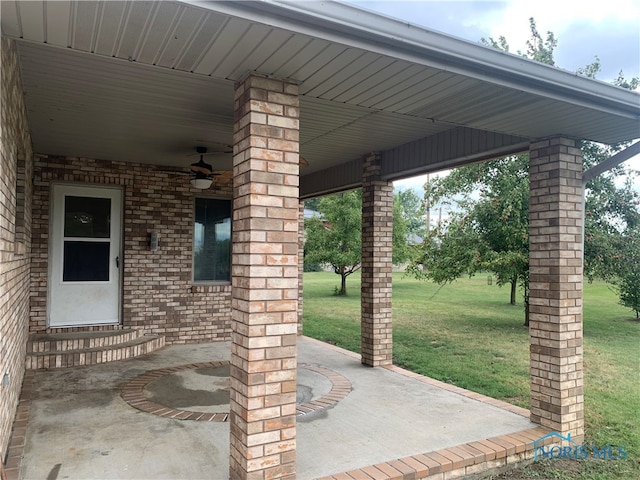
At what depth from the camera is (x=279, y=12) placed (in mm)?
2203

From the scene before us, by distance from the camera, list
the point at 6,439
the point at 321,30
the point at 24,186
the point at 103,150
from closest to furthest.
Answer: the point at 321,30 < the point at 6,439 < the point at 24,186 < the point at 103,150

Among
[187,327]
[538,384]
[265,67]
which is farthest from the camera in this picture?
[187,327]

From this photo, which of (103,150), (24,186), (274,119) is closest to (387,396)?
(274,119)

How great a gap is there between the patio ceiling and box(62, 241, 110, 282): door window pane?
1734mm

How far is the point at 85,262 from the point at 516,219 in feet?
24.5

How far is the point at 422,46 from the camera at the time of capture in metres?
2.58

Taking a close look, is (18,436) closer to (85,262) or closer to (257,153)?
(257,153)

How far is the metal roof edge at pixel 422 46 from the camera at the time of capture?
221 cm

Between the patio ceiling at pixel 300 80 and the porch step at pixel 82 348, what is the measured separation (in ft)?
8.20

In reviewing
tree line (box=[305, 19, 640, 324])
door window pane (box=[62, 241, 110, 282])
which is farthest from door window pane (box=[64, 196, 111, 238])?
tree line (box=[305, 19, 640, 324])

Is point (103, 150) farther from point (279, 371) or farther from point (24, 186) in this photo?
point (279, 371)

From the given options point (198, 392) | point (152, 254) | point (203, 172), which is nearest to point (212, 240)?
point (152, 254)

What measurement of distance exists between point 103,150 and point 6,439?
158 inches

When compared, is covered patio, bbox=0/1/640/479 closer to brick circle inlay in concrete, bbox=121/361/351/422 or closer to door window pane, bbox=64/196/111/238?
door window pane, bbox=64/196/111/238
